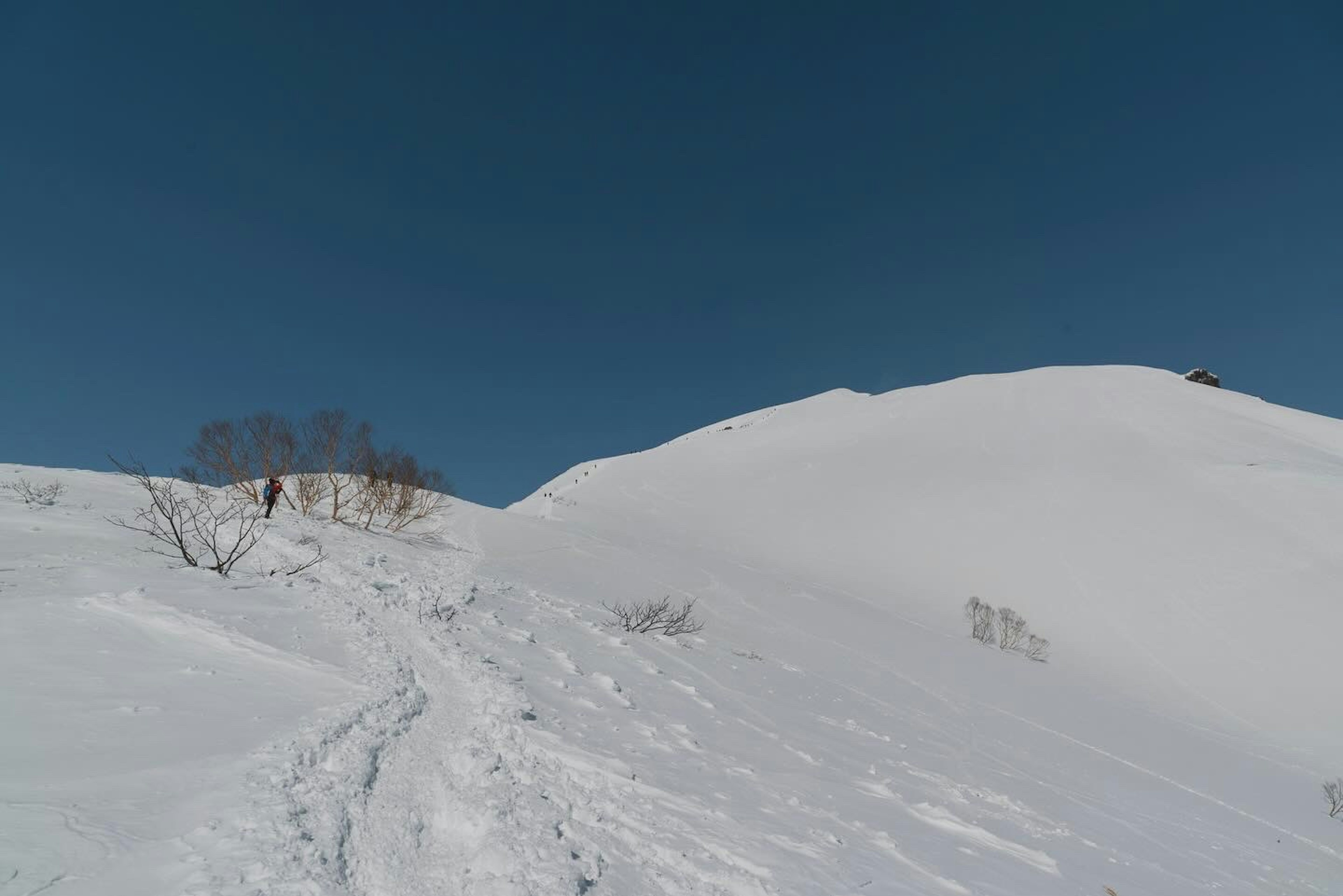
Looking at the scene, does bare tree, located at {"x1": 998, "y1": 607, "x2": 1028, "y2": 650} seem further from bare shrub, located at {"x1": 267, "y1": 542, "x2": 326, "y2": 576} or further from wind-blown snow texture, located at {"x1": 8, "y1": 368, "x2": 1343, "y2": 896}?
bare shrub, located at {"x1": 267, "y1": 542, "x2": 326, "y2": 576}

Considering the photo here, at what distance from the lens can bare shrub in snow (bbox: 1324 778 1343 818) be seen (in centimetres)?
1002

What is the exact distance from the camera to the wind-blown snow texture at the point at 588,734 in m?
2.61

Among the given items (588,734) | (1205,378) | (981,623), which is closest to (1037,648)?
(981,623)

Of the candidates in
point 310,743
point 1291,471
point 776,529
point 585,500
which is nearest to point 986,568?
point 776,529

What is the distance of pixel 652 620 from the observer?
10562mm

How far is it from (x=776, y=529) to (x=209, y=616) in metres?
29.0

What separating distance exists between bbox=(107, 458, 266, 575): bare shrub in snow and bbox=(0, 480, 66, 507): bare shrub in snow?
128 cm

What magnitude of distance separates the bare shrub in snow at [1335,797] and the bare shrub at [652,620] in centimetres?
1213

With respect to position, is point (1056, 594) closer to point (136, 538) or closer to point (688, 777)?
point (688, 777)

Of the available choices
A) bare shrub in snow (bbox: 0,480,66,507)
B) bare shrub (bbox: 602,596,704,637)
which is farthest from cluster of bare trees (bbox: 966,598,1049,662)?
bare shrub in snow (bbox: 0,480,66,507)

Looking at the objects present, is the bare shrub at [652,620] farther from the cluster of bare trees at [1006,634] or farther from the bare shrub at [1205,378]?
the bare shrub at [1205,378]

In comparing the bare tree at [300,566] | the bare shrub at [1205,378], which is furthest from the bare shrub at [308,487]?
the bare shrub at [1205,378]

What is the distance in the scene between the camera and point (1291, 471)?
95.0 feet

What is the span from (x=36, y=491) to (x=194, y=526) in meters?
6.09
